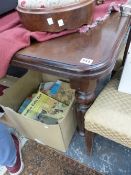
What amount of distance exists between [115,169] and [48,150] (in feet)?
1.23

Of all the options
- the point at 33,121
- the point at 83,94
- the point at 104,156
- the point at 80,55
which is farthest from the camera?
the point at 104,156

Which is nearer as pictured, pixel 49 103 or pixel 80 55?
pixel 80 55

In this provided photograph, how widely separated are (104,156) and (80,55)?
65 centimetres

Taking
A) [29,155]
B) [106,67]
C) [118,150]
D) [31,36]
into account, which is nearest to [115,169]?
[118,150]

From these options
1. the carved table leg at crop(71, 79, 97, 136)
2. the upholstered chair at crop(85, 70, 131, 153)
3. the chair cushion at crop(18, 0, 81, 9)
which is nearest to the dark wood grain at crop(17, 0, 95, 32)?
the chair cushion at crop(18, 0, 81, 9)

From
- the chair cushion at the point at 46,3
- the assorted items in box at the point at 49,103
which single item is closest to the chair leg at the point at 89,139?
the assorted items in box at the point at 49,103

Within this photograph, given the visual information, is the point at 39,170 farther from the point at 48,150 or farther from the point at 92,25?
the point at 92,25

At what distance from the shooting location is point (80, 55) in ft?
1.95

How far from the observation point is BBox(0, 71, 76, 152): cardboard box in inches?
35.3

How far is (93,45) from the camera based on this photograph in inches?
24.7

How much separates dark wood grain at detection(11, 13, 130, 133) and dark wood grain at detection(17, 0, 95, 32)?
42 millimetres

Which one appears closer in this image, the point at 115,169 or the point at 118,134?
the point at 118,134

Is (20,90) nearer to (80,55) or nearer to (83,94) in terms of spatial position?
(83,94)

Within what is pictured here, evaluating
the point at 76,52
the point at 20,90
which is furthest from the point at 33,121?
the point at 76,52
